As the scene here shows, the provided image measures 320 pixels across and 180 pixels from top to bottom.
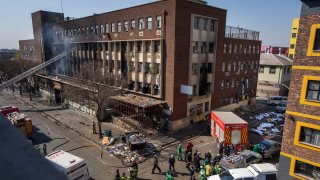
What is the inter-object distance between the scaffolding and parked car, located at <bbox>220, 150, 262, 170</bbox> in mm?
11738

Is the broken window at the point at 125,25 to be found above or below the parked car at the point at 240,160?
above


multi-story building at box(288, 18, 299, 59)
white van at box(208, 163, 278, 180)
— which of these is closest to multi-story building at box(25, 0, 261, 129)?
white van at box(208, 163, 278, 180)

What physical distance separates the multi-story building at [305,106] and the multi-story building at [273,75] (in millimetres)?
41091

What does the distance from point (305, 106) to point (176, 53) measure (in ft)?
52.1

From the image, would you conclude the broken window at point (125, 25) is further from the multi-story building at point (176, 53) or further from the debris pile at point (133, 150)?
the debris pile at point (133, 150)

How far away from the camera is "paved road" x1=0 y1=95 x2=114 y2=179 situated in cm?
1898

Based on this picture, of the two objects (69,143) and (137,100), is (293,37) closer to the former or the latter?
(137,100)

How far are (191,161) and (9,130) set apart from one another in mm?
20202

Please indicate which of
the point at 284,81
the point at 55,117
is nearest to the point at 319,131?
the point at 55,117

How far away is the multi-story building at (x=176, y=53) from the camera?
27.6 metres

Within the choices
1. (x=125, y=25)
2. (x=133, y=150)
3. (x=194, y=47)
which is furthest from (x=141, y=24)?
(x=133, y=150)

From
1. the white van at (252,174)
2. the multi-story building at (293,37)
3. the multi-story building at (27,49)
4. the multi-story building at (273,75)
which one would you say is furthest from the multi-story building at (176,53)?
the multi-story building at (293,37)

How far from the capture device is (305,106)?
49.1 ft

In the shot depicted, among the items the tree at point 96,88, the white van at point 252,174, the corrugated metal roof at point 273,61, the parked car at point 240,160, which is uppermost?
the corrugated metal roof at point 273,61
